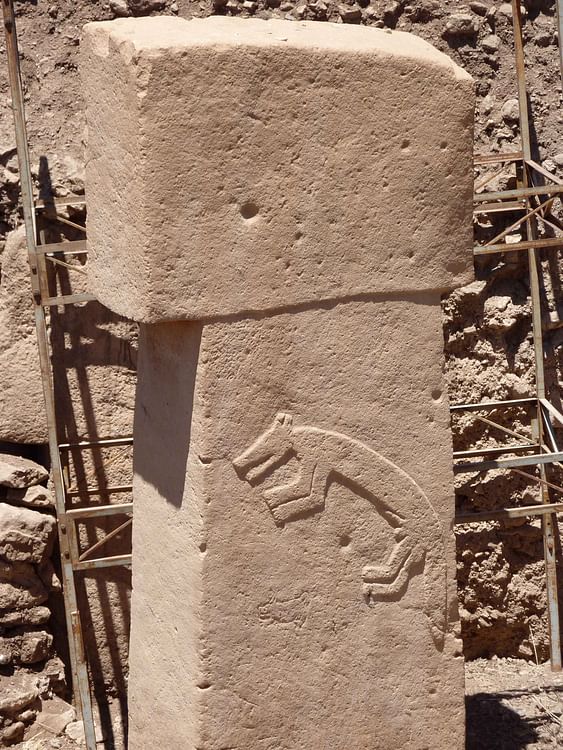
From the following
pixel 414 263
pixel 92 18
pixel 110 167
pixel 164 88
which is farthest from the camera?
pixel 92 18

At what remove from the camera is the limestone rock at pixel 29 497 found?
6.04 meters

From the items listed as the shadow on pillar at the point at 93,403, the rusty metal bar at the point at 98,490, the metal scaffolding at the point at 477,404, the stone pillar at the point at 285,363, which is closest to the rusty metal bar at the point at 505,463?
the metal scaffolding at the point at 477,404

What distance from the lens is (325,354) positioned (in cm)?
387

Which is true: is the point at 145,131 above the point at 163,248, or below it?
above

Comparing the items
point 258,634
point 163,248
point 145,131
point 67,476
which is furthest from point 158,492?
point 67,476

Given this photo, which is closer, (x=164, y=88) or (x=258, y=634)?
(x=164, y=88)

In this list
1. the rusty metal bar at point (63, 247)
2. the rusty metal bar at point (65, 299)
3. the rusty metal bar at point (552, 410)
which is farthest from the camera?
the rusty metal bar at point (552, 410)

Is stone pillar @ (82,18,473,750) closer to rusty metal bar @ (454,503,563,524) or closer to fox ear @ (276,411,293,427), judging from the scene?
fox ear @ (276,411,293,427)

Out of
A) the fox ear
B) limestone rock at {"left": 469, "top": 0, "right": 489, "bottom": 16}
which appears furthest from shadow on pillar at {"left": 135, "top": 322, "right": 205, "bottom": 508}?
limestone rock at {"left": 469, "top": 0, "right": 489, "bottom": 16}

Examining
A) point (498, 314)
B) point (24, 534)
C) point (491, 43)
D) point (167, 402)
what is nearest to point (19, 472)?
point (24, 534)

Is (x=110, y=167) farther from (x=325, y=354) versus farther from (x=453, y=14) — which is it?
(x=453, y=14)

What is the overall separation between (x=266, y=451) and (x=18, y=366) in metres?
2.65

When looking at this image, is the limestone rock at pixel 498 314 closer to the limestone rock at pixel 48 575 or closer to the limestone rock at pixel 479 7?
the limestone rock at pixel 479 7

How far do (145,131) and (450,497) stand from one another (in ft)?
5.46
